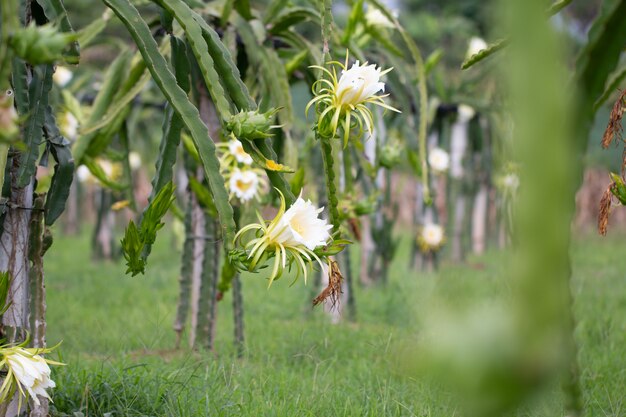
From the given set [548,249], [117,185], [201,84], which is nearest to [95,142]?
[117,185]

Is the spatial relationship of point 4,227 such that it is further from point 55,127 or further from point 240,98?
point 240,98

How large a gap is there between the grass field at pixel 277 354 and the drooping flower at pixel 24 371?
8.3 inches

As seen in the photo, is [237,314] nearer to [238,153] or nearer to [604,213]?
[238,153]

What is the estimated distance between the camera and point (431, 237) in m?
4.22

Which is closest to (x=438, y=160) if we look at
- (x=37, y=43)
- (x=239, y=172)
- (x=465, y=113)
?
(x=465, y=113)

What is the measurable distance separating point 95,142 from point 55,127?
68cm

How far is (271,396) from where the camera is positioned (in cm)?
171

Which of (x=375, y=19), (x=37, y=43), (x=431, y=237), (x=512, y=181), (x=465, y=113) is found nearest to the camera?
(x=37, y=43)

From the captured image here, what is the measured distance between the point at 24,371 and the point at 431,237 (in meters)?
3.20

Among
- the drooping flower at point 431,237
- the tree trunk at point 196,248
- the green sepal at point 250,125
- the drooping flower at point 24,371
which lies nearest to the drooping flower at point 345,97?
the green sepal at point 250,125

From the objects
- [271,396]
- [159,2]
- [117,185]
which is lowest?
Answer: [271,396]

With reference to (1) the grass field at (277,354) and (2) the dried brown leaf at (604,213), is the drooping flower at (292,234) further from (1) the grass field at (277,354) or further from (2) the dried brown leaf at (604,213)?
(2) the dried brown leaf at (604,213)

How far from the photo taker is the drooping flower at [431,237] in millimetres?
4215

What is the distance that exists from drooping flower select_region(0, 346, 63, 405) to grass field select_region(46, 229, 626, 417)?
0.21 metres
